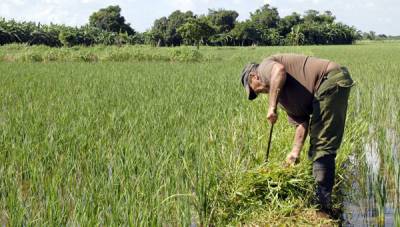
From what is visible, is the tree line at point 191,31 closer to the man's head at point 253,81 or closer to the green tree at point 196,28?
the green tree at point 196,28

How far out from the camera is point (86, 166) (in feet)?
11.1

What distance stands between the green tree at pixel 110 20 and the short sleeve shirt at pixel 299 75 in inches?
1836

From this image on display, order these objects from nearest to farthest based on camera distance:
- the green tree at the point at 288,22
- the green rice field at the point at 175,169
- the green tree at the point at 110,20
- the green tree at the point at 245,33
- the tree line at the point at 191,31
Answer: the green rice field at the point at 175,169, the tree line at the point at 191,31, the green tree at the point at 245,33, the green tree at the point at 110,20, the green tree at the point at 288,22

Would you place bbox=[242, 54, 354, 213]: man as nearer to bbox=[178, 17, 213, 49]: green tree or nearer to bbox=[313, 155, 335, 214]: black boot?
bbox=[313, 155, 335, 214]: black boot

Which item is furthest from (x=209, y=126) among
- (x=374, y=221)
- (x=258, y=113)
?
(x=374, y=221)

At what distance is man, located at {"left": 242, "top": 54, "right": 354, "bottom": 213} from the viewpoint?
278 centimetres

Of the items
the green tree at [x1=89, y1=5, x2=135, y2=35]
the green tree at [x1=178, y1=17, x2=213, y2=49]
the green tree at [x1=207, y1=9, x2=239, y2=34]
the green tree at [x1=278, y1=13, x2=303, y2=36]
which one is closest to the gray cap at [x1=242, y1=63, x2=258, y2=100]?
the green tree at [x1=178, y1=17, x2=213, y2=49]

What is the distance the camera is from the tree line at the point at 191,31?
101ft

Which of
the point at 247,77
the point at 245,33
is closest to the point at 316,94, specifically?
the point at 247,77

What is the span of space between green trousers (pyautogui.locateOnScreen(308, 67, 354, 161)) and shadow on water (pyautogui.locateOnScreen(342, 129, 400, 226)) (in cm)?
43

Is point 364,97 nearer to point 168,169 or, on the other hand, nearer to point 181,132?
point 181,132

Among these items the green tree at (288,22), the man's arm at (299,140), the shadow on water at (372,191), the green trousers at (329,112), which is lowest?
the shadow on water at (372,191)

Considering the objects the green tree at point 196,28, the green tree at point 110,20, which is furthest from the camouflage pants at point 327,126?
the green tree at point 110,20

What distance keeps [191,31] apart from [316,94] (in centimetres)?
2962
